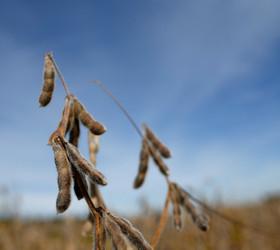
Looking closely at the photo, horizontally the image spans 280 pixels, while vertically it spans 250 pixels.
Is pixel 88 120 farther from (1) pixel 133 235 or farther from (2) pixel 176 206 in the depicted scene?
(2) pixel 176 206

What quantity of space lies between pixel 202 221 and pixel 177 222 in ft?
0.32

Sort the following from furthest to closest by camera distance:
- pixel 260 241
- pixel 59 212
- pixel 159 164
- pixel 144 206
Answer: pixel 260 241
pixel 144 206
pixel 159 164
pixel 59 212

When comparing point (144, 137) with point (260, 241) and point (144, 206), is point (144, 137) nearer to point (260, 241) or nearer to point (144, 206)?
point (144, 206)

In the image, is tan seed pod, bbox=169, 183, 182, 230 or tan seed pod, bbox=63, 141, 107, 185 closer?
tan seed pod, bbox=63, 141, 107, 185

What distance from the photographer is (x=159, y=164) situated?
1.80 metres

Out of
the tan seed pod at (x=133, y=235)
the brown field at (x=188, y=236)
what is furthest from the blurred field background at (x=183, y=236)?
the tan seed pod at (x=133, y=235)

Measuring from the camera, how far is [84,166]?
1084 mm

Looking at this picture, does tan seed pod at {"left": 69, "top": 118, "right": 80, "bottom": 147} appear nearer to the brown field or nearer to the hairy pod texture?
the hairy pod texture

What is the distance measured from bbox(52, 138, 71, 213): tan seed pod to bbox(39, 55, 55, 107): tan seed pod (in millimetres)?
340

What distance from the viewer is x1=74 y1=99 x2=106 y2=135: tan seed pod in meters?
1.30

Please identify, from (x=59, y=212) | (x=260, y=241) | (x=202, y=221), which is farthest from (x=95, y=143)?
(x=260, y=241)

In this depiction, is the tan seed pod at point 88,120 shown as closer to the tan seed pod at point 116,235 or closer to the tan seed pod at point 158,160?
the tan seed pod at point 116,235

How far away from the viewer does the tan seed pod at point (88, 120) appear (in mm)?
1304

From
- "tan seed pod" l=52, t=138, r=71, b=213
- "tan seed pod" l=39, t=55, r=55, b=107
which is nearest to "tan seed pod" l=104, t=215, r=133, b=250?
"tan seed pod" l=52, t=138, r=71, b=213
